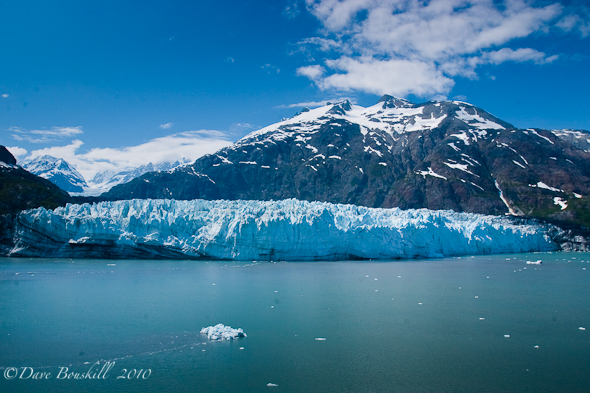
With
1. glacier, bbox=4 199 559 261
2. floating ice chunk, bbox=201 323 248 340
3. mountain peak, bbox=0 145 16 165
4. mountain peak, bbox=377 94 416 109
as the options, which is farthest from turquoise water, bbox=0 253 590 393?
mountain peak, bbox=377 94 416 109

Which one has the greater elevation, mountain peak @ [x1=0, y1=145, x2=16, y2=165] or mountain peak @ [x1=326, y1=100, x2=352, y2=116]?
mountain peak @ [x1=326, y1=100, x2=352, y2=116]

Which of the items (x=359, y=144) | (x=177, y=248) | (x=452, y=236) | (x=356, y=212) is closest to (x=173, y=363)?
(x=177, y=248)

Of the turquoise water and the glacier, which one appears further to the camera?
the glacier

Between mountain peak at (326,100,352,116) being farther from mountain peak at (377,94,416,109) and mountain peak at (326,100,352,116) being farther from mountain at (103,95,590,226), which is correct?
mountain peak at (377,94,416,109)

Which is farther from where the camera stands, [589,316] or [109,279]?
[109,279]

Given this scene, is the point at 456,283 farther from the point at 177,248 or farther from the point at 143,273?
the point at 177,248

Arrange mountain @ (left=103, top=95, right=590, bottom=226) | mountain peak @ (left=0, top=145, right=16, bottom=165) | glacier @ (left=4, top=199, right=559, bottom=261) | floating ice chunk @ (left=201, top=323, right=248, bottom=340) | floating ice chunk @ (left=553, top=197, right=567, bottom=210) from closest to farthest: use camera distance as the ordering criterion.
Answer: floating ice chunk @ (left=201, top=323, right=248, bottom=340) < glacier @ (left=4, top=199, right=559, bottom=261) < mountain peak @ (left=0, top=145, right=16, bottom=165) < floating ice chunk @ (left=553, top=197, right=567, bottom=210) < mountain @ (left=103, top=95, right=590, bottom=226)
